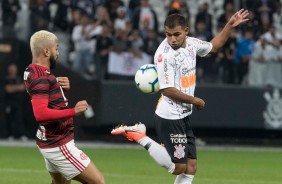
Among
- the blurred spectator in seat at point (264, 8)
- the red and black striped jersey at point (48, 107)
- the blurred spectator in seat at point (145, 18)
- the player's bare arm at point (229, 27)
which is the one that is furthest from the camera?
the blurred spectator in seat at point (264, 8)

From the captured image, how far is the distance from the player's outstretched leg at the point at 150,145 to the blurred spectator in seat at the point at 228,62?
10.1 m

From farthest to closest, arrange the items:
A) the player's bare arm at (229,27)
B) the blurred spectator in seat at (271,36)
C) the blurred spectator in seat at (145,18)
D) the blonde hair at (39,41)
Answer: the blurred spectator in seat at (145,18)
the blurred spectator in seat at (271,36)
the player's bare arm at (229,27)
the blonde hair at (39,41)

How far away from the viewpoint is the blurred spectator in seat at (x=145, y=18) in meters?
21.8

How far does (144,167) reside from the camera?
16312mm

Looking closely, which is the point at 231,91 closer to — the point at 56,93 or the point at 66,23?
the point at 66,23

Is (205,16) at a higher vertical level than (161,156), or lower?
higher

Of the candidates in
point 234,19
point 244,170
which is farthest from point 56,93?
point 244,170

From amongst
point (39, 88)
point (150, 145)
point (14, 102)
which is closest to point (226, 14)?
point (14, 102)

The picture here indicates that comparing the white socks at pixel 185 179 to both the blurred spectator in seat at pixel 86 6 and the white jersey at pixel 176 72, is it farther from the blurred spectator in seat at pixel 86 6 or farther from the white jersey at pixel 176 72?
the blurred spectator in seat at pixel 86 6

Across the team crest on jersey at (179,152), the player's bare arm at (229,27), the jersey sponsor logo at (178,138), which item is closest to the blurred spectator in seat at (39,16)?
the player's bare arm at (229,27)

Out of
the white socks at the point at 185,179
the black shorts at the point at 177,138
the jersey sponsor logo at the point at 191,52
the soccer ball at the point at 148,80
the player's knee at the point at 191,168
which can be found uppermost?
the jersey sponsor logo at the point at 191,52

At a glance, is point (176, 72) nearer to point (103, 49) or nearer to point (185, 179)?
point (185, 179)

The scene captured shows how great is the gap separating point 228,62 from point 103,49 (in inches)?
116

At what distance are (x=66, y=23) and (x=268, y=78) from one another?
16.8ft
